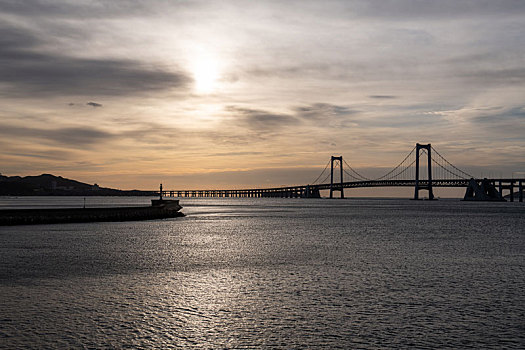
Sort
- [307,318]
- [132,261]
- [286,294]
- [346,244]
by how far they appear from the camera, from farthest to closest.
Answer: [346,244]
[132,261]
[286,294]
[307,318]

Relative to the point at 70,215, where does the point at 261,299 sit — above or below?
below

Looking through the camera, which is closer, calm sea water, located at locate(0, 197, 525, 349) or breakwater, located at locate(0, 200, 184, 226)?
calm sea water, located at locate(0, 197, 525, 349)

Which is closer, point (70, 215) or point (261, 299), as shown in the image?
point (261, 299)

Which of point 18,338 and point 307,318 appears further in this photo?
point 307,318

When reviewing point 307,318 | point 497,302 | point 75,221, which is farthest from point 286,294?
point 75,221

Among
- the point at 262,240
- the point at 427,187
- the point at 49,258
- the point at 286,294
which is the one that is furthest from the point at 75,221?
the point at 427,187

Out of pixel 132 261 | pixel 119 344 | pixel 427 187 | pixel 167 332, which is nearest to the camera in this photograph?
pixel 119 344

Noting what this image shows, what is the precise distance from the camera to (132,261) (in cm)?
2445

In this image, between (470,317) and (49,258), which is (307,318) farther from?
(49,258)

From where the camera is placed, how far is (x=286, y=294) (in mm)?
15914

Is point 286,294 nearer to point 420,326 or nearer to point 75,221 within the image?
point 420,326

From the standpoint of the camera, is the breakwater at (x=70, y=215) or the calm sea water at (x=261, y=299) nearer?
the calm sea water at (x=261, y=299)

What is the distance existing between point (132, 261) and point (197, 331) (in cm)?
1371

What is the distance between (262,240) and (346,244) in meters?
6.39
